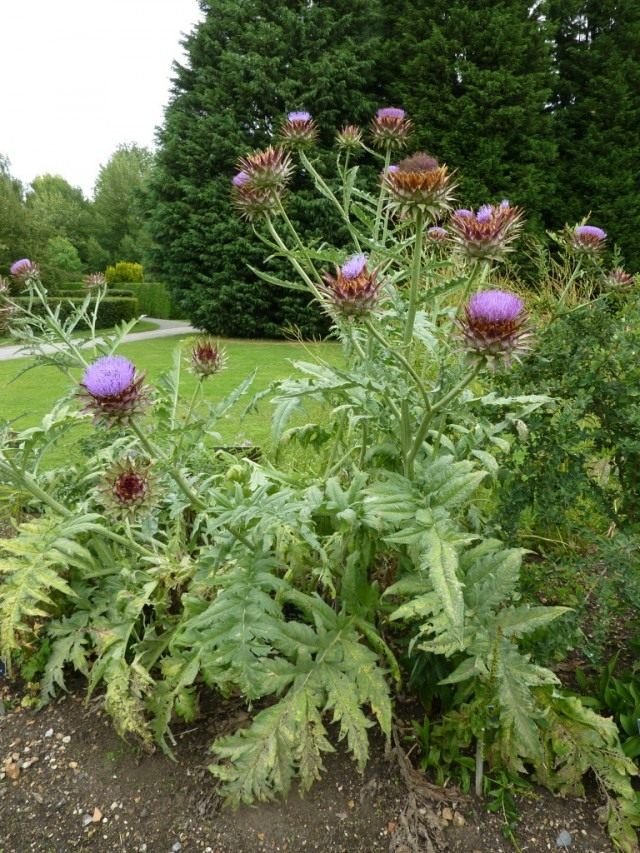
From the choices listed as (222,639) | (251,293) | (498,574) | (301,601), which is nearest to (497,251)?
(498,574)

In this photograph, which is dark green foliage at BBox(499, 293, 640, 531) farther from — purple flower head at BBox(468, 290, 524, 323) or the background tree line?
the background tree line

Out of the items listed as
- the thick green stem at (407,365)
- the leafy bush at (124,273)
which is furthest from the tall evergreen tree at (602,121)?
the leafy bush at (124,273)

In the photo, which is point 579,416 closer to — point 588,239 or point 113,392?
point 588,239

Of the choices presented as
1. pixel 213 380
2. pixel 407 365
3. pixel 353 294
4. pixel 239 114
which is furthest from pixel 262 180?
pixel 239 114

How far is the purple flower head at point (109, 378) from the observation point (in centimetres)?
169

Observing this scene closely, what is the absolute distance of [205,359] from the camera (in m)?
2.38

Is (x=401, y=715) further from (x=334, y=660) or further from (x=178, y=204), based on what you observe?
(x=178, y=204)

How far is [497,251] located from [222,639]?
131 centimetres

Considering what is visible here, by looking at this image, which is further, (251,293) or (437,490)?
(251,293)

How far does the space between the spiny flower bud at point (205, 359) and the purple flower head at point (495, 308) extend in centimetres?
113

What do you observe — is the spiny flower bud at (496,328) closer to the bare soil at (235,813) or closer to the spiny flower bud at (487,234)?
the spiny flower bud at (487,234)

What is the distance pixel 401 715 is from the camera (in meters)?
1.96

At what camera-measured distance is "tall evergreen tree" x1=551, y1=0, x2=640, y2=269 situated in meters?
12.1

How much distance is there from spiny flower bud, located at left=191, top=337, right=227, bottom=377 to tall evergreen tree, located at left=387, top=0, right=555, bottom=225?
9.90 m
